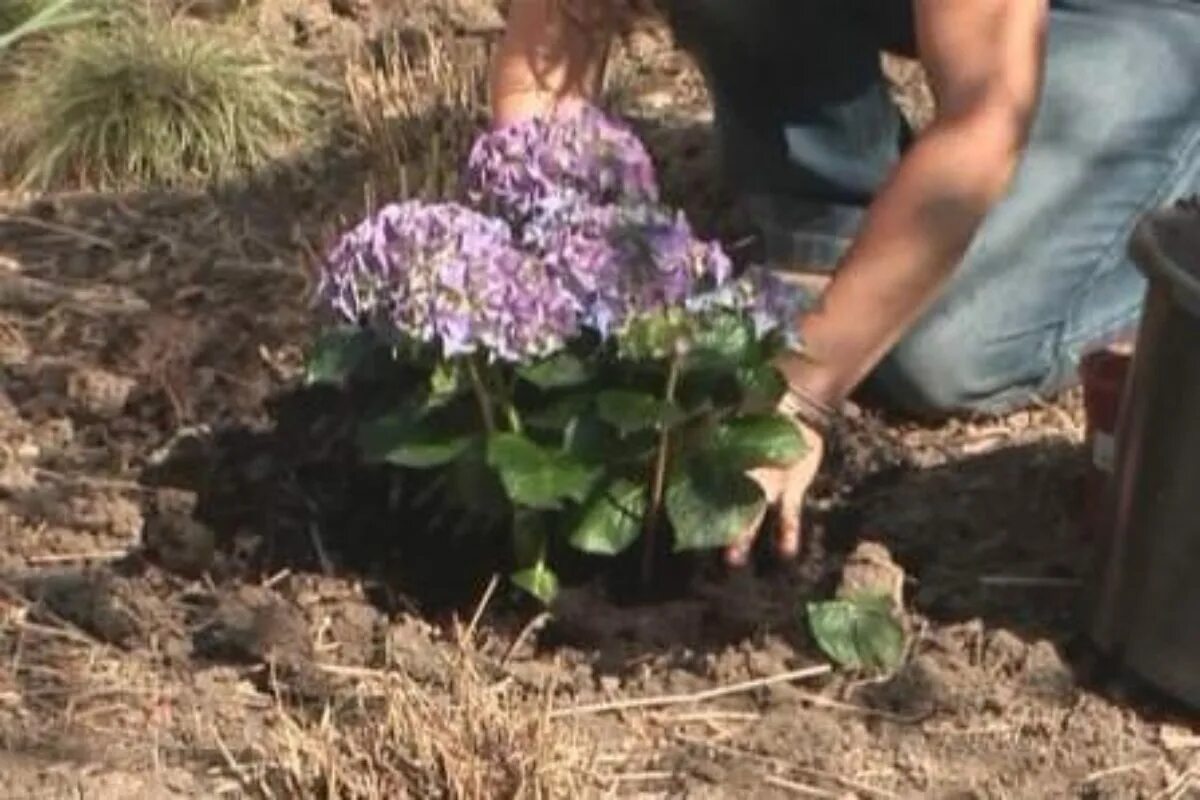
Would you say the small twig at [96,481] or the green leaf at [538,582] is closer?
the green leaf at [538,582]

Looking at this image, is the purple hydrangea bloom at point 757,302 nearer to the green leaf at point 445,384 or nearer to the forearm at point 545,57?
the green leaf at point 445,384

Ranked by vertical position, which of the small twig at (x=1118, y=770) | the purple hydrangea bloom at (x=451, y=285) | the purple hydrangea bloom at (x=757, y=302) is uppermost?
the purple hydrangea bloom at (x=451, y=285)

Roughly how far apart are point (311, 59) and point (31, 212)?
58cm

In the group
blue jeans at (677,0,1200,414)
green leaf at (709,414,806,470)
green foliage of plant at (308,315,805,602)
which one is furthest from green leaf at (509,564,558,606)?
blue jeans at (677,0,1200,414)

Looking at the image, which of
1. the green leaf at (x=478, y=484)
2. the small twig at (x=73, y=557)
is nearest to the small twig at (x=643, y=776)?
the green leaf at (x=478, y=484)

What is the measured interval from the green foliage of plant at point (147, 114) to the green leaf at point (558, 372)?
1536 millimetres

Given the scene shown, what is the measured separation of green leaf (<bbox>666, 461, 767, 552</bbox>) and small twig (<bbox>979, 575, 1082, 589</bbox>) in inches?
13.1

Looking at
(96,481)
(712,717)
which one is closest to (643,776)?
(712,717)

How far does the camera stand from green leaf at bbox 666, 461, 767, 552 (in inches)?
126

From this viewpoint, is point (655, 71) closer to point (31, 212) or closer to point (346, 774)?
point (31, 212)

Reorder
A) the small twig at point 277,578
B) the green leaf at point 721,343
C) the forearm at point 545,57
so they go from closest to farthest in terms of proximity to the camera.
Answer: the green leaf at point 721,343
the small twig at point 277,578
the forearm at point 545,57

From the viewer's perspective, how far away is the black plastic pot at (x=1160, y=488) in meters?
3.07

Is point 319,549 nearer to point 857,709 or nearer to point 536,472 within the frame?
point 536,472

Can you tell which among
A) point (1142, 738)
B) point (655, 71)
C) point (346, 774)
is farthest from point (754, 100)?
point (346, 774)
